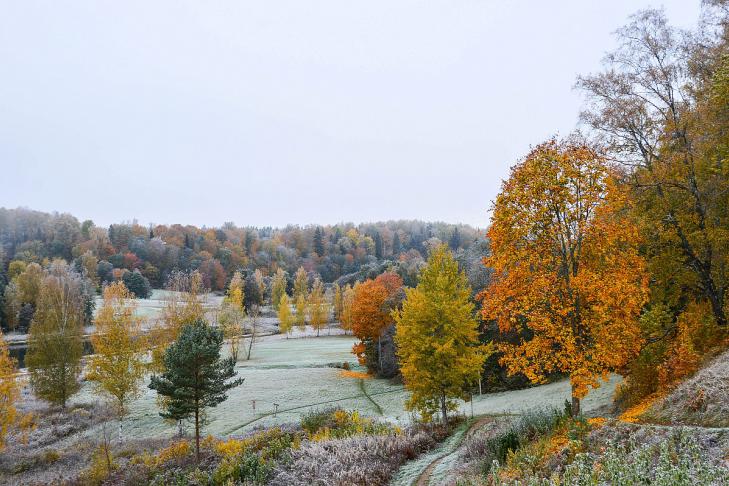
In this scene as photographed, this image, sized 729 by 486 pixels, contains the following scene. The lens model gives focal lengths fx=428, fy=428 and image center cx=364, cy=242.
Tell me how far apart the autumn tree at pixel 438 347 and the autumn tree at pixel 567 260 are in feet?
28.7

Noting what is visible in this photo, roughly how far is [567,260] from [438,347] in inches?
383

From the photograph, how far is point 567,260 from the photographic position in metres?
14.5

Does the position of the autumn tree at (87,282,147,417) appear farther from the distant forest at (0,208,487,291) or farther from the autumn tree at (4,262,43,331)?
the distant forest at (0,208,487,291)

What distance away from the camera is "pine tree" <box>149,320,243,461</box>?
71.5 ft

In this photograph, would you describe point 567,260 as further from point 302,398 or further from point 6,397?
point 6,397

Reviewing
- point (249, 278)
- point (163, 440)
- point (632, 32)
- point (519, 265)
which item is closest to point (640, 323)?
point (519, 265)

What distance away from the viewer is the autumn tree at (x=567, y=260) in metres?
13.1

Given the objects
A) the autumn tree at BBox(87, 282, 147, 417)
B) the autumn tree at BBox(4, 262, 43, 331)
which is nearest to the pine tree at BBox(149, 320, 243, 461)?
the autumn tree at BBox(87, 282, 147, 417)

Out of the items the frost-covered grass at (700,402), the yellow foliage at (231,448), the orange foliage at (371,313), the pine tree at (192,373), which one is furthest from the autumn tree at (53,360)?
the frost-covered grass at (700,402)

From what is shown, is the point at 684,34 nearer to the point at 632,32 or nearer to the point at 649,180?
the point at 632,32

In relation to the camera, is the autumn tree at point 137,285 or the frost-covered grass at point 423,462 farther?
the autumn tree at point 137,285

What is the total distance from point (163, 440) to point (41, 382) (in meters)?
16.4

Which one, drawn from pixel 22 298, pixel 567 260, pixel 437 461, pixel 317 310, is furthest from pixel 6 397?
pixel 22 298

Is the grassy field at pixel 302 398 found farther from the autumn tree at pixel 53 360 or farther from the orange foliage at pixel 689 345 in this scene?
the orange foliage at pixel 689 345
